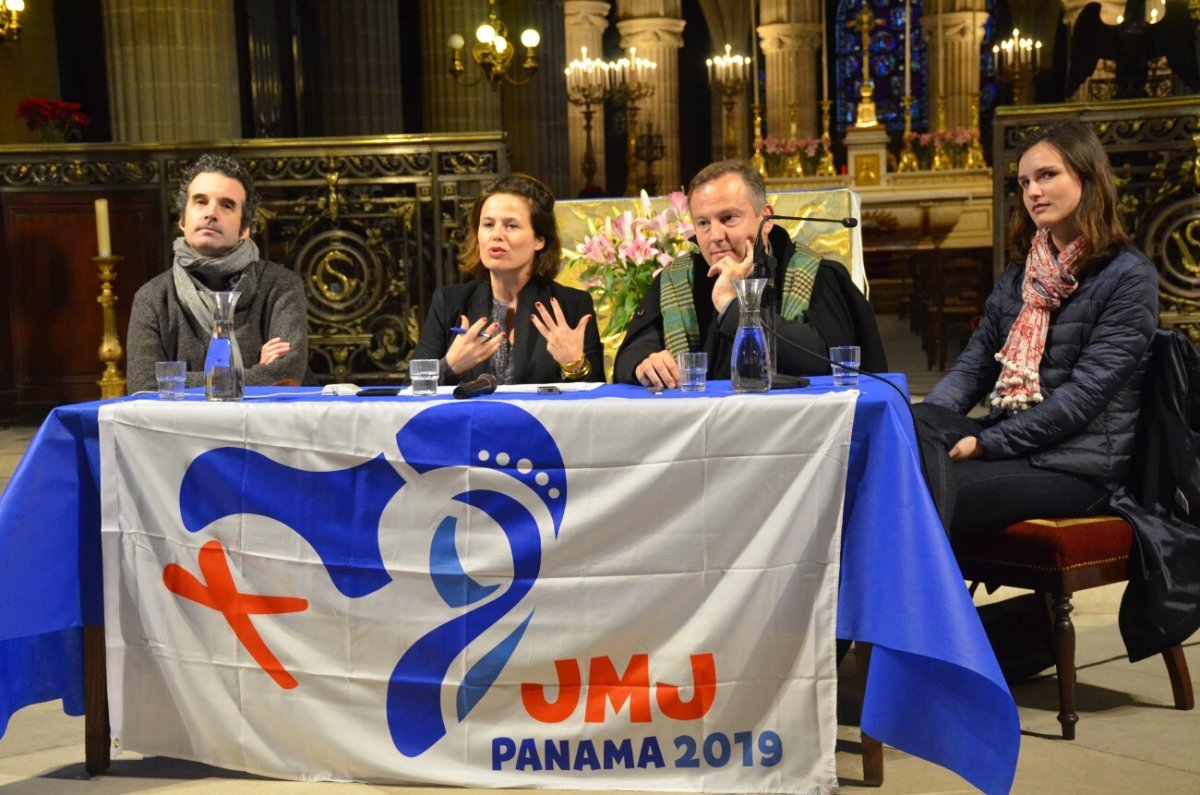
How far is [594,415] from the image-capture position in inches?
110

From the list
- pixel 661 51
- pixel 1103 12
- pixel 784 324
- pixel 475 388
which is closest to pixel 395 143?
pixel 784 324

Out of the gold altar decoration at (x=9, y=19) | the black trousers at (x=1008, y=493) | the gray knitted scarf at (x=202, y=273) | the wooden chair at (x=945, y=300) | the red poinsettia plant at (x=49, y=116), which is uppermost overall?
the gold altar decoration at (x=9, y=19)

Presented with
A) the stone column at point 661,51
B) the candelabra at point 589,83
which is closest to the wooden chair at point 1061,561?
the candelabra at point 589,83

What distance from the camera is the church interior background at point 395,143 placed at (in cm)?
778

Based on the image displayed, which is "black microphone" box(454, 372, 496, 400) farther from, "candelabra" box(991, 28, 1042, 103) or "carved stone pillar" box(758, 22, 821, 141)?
"carved stone pillar" box(758, 22, 821, 141)

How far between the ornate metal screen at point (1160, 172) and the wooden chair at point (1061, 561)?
3.89 metres

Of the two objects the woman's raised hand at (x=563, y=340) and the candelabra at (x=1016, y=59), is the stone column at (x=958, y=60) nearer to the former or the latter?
the candelabra at (x=1016, y=59)

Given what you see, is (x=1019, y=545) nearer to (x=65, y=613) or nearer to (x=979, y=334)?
(x=979, y=334)

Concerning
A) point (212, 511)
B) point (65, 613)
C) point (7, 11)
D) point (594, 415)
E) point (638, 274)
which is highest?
point (7, 11)

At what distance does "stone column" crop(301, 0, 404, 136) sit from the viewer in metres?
13.0

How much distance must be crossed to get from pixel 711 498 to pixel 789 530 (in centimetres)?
17

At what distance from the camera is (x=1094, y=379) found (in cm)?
334

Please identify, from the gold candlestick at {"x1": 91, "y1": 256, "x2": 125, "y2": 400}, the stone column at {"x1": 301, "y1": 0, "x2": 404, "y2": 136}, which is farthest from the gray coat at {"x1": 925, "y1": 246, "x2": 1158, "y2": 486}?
the stone column at {"x1": 301, "y1": 0, "x2": 404, "y2": 136}

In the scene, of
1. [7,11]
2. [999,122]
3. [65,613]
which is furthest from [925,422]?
[7,11]
